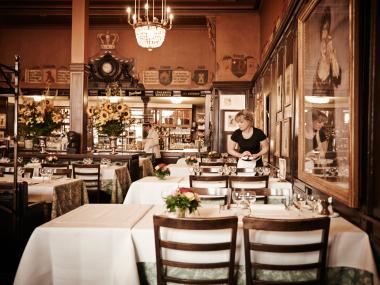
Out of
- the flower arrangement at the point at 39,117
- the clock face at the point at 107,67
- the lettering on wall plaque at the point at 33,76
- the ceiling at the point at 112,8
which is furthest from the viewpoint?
the lettering on wall plaque at the point at 33,76

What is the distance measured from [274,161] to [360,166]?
495 centimetres

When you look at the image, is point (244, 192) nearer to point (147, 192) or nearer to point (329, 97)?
point (329, 97)

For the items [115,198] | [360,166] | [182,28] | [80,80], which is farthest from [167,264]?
[182,28]

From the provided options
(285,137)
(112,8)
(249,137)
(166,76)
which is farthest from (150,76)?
(285,137)

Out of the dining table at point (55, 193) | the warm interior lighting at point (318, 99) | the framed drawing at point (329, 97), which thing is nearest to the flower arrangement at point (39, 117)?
the dining table at point (55, 193)

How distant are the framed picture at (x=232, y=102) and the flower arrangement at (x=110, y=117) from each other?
4489mm

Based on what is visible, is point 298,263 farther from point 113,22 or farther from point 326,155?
point 113,22

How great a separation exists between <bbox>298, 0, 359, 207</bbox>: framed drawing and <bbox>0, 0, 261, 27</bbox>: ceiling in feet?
26.8

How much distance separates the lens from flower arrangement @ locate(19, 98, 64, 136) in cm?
812

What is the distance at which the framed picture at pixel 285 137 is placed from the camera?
5589 mm

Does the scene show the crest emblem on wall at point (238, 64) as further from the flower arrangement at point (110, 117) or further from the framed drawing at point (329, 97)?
the framed drawing at point (329, 97)

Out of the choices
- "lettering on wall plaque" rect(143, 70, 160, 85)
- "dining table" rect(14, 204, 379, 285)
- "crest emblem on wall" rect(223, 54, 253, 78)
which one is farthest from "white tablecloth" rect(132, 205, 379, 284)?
"lettering on wall plaque" rect(143, 70, 160, 85)

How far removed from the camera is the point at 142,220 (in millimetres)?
2797

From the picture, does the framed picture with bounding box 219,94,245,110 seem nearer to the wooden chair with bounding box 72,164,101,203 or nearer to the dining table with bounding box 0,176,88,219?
the wooden chair with bounding box 72,164,101,203
